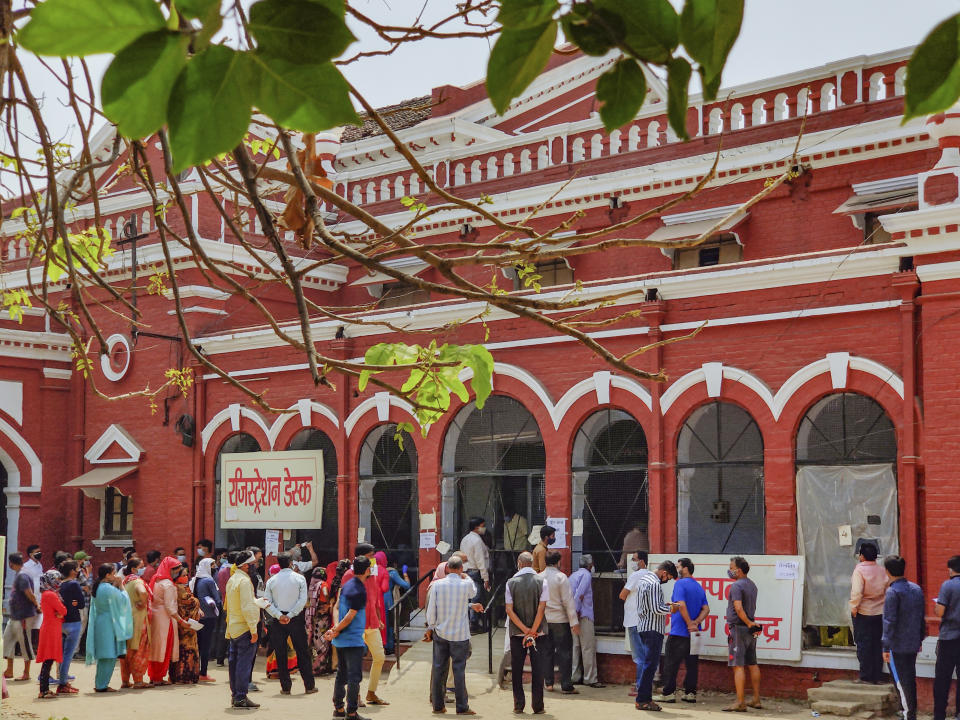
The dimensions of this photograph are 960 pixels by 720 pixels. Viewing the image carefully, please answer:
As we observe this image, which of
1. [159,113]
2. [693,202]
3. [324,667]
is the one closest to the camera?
[159,113]

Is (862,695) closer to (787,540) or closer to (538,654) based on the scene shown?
(787,540)

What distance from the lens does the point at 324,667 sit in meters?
16.7

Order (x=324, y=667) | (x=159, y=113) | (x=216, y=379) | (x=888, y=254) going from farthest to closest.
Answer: (x=216, y=379), (x=324, y=667), (x=888, y=254), (x=159, y=113)

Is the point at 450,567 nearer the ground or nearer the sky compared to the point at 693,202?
nearer the ground

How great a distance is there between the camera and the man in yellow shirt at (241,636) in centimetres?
1412

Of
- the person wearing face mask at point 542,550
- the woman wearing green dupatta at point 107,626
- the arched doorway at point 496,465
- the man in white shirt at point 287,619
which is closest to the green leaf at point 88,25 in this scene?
the man in white shirt at point 287,619

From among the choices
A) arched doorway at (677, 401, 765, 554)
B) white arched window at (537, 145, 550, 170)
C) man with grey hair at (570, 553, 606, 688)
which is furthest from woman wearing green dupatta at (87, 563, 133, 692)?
white arched window at (537, 145, 550, 170)

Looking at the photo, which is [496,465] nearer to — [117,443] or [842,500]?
[842,500]

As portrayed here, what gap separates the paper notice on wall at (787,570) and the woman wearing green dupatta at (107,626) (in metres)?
7.82

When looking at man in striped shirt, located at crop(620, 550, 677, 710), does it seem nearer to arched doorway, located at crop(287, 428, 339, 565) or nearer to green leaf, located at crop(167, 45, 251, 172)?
arched doorway, located at crop(287, 428, 339, 565)

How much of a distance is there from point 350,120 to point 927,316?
1280 centimetres

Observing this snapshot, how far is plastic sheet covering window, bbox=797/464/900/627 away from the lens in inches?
543

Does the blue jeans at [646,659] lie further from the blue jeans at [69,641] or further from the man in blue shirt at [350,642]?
the blue jeans at [69,641]

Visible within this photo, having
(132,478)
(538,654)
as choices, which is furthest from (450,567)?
(132,478)
